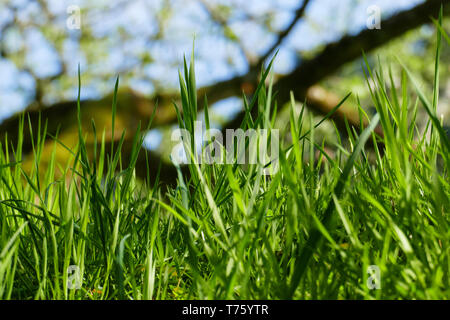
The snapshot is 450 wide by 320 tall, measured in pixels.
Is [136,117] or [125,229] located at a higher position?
[136,117]

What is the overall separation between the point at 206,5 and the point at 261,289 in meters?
3.17

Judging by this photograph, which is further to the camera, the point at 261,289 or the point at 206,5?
the point at 206,5

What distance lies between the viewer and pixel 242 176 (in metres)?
0.45

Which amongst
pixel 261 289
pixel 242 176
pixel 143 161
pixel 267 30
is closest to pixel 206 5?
pixel 267 30

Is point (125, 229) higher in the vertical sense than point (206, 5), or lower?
lower

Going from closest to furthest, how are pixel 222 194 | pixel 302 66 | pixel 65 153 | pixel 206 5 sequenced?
pixel 222 194, pixel 65 153, pixel 302 66, pixel 206 5

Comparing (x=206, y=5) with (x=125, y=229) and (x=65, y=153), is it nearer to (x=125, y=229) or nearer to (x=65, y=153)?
(x=65, y=153)

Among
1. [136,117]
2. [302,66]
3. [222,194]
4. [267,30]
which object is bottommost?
[222,194]

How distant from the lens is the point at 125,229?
371 mm

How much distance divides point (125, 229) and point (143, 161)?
204 centimetres
